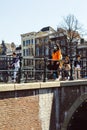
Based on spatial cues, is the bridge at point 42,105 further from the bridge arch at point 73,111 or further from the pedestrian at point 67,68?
the pedestrian at point 67,68

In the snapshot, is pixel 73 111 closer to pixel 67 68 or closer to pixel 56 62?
pixel 56 62

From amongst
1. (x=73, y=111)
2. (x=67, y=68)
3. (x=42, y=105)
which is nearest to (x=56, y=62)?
(x=67, y=68)

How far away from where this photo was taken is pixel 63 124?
11250 millimetres

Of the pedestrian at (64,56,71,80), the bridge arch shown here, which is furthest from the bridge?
the pedestrian at (64,56,71,80)

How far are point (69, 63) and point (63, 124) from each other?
8.97 feet

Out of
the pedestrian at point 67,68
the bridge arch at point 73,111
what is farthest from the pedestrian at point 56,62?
the bridge arch at point 73,111

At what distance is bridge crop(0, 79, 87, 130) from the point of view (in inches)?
365

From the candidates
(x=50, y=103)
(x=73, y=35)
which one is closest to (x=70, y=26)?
(x=73, y=35)

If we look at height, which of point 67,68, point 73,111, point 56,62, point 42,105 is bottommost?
point 73,111

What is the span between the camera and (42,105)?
1051cm

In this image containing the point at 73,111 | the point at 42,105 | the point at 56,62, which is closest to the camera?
the point at 42,105

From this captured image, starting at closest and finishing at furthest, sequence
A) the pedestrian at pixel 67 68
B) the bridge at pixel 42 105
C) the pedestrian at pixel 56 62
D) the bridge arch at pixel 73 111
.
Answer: the bridge at pixel 42 105 → the bridge arch at pixel 73 111 → the pedestrian at pixel 56 62 → the pedestrian at pixel 67 68

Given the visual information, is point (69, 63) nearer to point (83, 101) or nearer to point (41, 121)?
point (83, 101)

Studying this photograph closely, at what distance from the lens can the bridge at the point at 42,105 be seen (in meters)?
9.28
